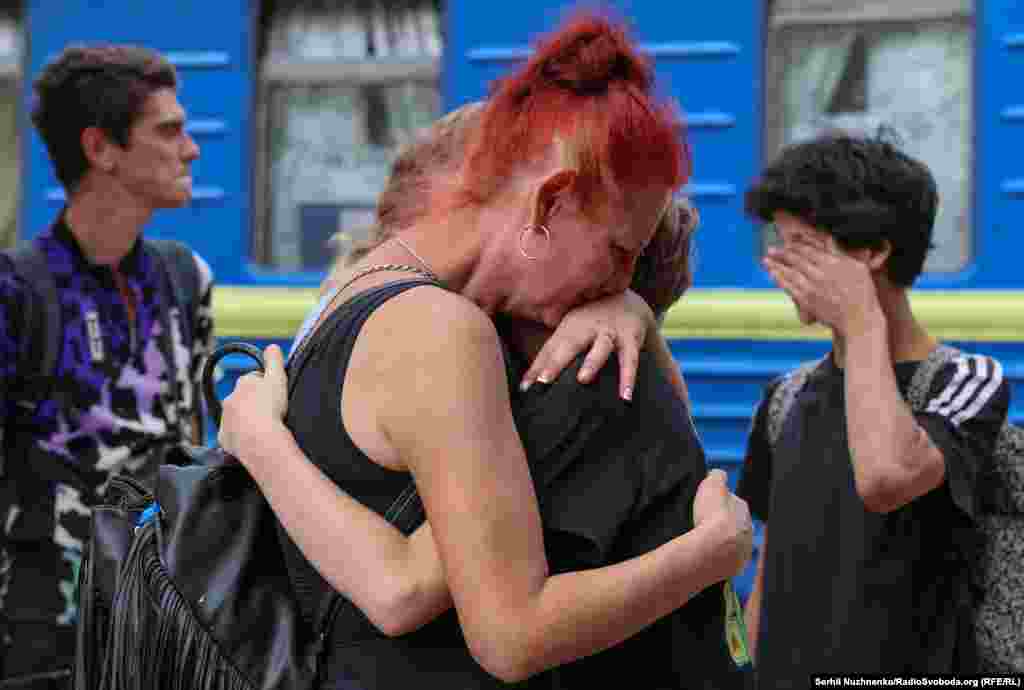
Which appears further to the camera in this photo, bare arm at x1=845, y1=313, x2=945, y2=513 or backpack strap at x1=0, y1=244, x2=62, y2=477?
backpack strap at x1=0, y1=244, x2=62, y2=477

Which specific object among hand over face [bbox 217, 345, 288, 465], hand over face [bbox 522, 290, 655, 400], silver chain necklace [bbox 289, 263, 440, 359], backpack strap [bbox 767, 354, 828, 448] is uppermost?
silver chain necklace [bbox 289, 263, 440, 359]

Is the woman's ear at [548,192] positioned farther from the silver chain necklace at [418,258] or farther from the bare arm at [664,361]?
the bare arm at [664,361]

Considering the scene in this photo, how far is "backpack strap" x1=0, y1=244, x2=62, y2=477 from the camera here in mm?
3088

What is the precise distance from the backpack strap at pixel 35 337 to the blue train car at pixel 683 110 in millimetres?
1897

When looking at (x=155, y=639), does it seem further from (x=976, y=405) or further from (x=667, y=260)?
(x=976, y=405)

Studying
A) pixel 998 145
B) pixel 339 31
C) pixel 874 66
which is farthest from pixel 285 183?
pixel 998 145

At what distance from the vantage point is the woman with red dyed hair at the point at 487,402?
1.41 m

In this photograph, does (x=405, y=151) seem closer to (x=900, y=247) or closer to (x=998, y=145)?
(x=900, y=247)

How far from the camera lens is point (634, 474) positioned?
150 centimetres

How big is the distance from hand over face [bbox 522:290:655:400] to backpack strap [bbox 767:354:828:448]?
1305 mm

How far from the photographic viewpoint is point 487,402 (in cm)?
143

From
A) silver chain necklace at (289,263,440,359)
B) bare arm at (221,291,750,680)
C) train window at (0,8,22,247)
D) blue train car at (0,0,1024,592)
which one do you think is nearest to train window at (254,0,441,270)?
blue train car at (0,0,1024,592)

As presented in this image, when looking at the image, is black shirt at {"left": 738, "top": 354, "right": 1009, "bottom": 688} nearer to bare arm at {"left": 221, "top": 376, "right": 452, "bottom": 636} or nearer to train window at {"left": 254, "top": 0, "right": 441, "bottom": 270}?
bare arm at {"left": 221, "top": 376, "right": 452, "bottom": 636}

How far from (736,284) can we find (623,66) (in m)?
3.22
